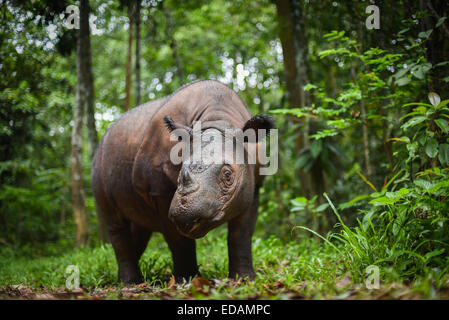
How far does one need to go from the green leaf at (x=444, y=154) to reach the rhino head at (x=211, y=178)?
163 cm

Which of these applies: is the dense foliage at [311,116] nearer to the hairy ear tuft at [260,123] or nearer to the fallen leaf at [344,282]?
the fallen leaf at [344,282]

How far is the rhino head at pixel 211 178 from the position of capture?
11.5 feet

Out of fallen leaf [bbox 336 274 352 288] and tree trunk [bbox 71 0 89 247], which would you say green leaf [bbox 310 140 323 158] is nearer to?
fallen leaf [bbox 336 274 352 288]

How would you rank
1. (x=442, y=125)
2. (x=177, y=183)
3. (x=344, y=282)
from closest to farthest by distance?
(x=344, y=282)
(x=442, y=125)
(x=177, y=183)

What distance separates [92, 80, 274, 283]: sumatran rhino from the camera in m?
3.60

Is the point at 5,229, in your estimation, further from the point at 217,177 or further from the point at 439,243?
the point at 439,243

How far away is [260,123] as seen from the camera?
409cm

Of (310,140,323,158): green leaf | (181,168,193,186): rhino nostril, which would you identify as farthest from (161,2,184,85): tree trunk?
(181,168,193,186): rhino nostril

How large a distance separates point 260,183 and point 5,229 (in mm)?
9108

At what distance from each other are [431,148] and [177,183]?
8.18ft
